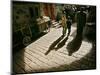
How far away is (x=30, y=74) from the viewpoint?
223cm

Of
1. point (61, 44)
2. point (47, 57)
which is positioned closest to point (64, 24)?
point (61, 44)

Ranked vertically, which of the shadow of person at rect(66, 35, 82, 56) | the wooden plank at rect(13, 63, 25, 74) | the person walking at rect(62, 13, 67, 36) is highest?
the person walking at rect(62, 13, 67, 36)

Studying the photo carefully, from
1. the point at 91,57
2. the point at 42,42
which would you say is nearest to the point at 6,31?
the point at 42,42

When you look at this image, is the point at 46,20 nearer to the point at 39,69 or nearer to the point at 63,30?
the point at 63,30

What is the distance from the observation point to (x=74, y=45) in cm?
243

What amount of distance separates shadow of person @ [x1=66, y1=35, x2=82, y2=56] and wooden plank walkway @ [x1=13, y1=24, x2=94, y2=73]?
4 centimetres

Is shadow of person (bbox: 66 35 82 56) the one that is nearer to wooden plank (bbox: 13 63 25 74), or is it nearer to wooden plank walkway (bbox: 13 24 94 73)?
wooden plank walkway (bbox: 13 24 94 73)

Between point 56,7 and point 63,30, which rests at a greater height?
point 56,7

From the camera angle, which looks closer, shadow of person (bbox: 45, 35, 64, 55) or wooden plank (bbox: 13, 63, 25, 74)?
wooden plank (bbox: 13, 63, 25, 74)

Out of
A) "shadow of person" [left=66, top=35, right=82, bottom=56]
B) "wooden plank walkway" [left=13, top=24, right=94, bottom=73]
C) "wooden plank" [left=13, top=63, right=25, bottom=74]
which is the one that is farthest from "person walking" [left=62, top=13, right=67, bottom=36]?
"wooden plank" [left=13, top=63, right=25, bottom=74]

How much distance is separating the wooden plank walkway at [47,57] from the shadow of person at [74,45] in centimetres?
4

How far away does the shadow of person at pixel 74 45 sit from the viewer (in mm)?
2395

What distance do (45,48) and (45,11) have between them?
0.45 meters

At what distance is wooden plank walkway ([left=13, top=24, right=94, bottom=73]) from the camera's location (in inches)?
86.7
